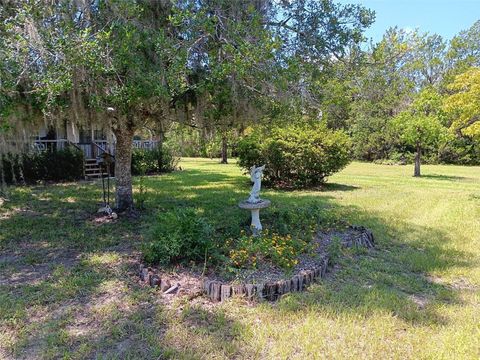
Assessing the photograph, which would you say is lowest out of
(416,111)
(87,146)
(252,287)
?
(252,287)

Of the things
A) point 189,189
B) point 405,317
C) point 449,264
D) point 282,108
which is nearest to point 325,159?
point 189,189

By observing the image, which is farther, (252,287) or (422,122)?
(422,122)

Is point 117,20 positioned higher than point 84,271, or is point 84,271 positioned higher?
point 117,20

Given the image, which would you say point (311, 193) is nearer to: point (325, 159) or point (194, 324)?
point (325, 159)

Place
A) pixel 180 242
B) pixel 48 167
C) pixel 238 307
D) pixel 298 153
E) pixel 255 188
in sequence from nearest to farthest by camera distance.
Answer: pixel 238 307
pixel 180 242
pixel 255 188
pixel 298 153
pixel 48 167

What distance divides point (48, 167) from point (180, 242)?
948 centimetres

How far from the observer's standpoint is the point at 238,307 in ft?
9.66

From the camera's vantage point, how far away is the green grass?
2.39 metres

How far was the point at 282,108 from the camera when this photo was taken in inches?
233

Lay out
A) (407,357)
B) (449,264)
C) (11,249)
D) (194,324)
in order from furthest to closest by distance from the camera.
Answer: (11,249)
(449,264)
(194,324)
(407,357)

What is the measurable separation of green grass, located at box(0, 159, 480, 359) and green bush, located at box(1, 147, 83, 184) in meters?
5.80

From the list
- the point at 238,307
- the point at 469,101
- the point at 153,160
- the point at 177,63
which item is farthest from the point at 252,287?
the point at 153,160

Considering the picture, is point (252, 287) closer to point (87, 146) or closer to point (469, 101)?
point (469, 101)

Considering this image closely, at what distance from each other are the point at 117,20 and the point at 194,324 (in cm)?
332
